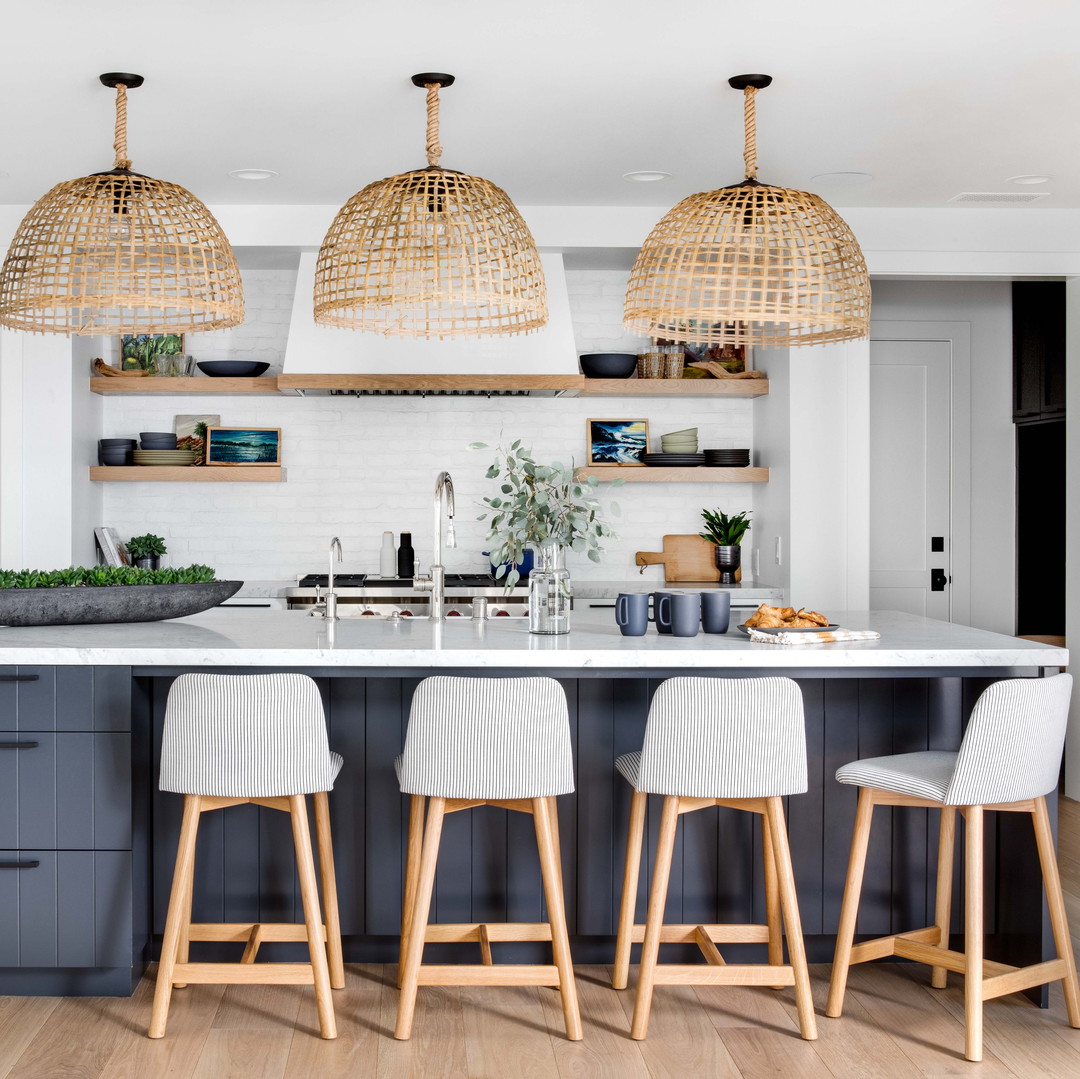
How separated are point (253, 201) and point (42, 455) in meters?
1.50

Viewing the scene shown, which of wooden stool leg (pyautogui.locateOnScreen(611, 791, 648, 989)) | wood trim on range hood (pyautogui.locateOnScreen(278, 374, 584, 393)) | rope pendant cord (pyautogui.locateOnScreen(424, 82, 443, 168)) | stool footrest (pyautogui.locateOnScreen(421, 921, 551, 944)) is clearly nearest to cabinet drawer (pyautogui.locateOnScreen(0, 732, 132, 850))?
stool footrest (pyautogui.locateOnScreen(421, 921, 551, 944))

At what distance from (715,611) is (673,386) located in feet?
8.14

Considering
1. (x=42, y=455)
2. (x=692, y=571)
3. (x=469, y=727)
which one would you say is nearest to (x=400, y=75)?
(x=469, y=727)

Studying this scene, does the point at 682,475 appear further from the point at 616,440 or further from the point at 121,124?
the point at 121,124

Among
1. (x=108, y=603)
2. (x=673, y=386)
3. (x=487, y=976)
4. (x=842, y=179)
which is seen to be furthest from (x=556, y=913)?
(x=673, y=386)

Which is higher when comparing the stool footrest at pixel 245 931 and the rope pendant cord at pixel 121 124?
the rope pendant cord at pixel 121 124

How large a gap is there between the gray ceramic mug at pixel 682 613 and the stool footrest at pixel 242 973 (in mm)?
1279

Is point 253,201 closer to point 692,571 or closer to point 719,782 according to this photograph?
point 692,571

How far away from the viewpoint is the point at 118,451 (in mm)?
5438

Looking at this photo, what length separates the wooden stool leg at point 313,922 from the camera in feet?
8.78

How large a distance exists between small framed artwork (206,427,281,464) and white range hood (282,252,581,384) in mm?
494

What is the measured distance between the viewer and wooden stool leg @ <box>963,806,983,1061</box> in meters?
2.61

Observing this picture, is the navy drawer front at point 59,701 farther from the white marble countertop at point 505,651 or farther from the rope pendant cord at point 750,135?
the rope pendant cord at point 750,135

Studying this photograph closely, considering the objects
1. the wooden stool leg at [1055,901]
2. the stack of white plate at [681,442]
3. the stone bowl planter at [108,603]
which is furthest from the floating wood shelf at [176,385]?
the wooden stool leg at [1055,901]
